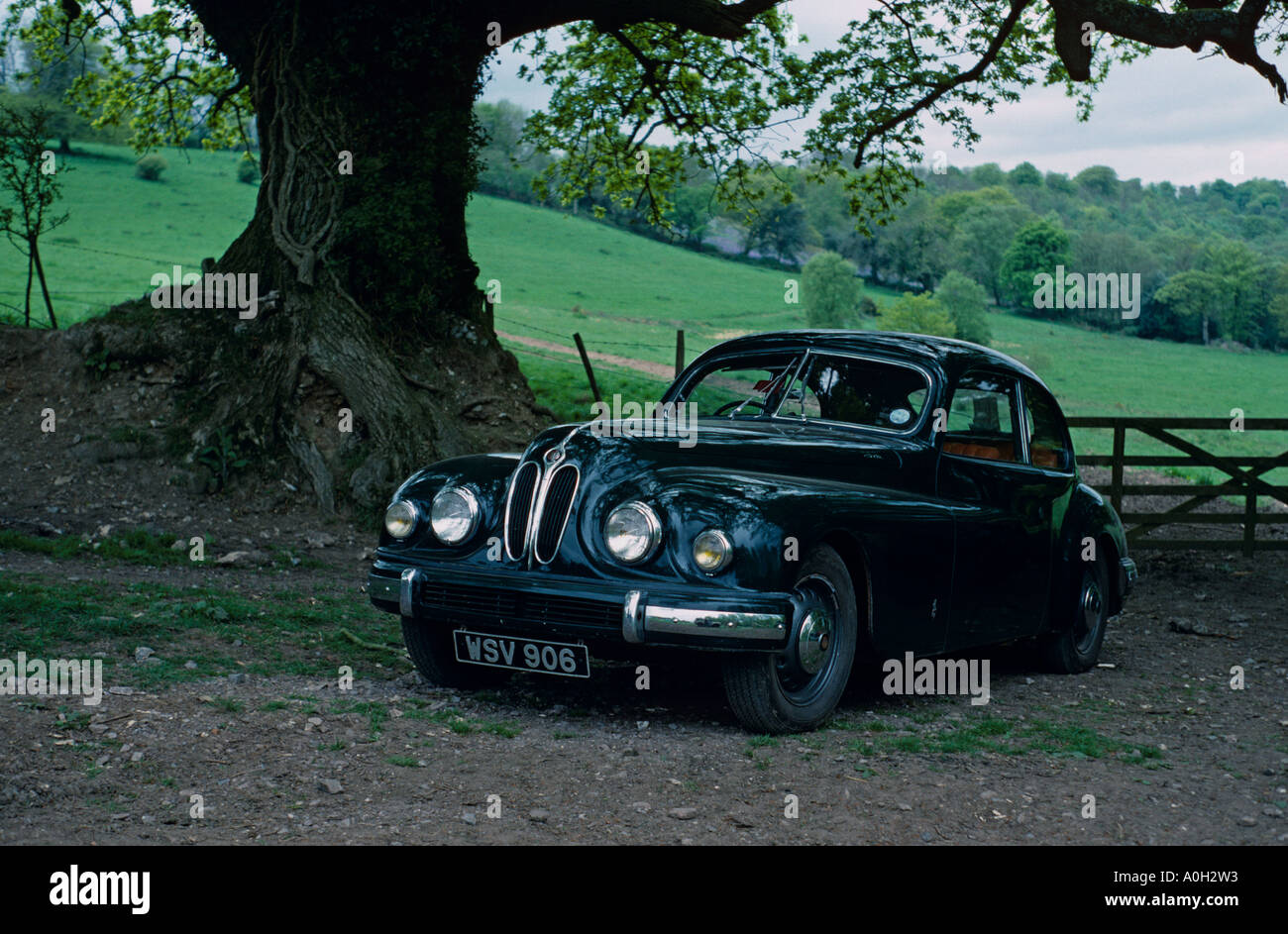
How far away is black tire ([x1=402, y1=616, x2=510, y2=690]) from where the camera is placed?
628cm

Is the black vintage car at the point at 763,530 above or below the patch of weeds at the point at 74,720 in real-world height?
above

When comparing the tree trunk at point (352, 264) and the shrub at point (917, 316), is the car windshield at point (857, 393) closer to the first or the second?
the tree trunk at point (352, 264)

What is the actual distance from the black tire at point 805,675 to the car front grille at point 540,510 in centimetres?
100

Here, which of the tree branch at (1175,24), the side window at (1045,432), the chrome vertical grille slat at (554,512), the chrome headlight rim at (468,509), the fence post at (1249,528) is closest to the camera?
the chrome vertical grille slat at (554,512)

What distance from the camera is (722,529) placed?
17.3 feet

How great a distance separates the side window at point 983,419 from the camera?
687 centimetres

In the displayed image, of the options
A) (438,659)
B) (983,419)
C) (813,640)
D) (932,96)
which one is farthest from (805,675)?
(932,96)

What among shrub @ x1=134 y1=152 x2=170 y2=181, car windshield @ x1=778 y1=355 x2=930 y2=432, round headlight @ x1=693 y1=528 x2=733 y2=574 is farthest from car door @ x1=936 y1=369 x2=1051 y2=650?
shrub @ x1=134 y1=152 x2=170 y2=181

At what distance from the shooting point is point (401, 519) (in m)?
6.20

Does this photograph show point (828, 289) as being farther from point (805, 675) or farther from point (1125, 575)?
point (805, 675)

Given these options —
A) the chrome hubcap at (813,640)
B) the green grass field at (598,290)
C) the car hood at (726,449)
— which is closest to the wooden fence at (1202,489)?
the car hood at (726,449)

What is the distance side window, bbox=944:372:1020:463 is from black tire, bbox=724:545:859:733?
144 cm
